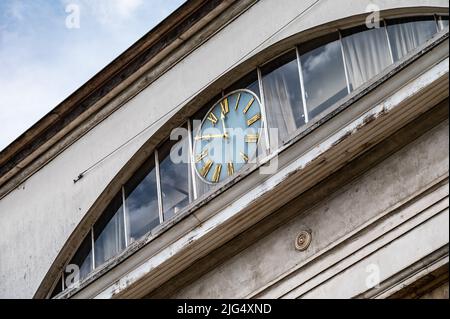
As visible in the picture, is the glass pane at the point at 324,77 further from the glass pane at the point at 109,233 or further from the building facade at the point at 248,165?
the glass pane at the point at 109,233

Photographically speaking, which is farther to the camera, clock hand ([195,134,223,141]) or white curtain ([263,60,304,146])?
clock hand ([195,134,223,141])

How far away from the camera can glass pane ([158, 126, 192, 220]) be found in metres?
16.4

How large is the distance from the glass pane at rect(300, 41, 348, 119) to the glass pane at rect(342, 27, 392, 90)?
13cm

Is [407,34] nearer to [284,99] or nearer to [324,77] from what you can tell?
[324,77]

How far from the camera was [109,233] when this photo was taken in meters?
17.4

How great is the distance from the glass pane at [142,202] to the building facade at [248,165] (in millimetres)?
23

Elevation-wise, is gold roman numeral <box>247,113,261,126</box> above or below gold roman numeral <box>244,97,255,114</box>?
below

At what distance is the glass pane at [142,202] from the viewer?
55.0 feet

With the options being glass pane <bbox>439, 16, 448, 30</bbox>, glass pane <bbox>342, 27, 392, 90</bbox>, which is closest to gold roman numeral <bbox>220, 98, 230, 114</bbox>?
glass pane <bbox>342, 27, 392, 90</bbox>

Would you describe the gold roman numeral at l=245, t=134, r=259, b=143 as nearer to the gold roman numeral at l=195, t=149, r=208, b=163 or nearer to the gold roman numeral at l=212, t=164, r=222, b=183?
the gold roman numeral at l=212, t=164, r=222, b=183

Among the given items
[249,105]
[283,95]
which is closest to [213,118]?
[249,105]

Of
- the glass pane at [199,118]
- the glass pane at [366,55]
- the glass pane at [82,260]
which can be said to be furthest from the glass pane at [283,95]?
the glass pane at [82,260]

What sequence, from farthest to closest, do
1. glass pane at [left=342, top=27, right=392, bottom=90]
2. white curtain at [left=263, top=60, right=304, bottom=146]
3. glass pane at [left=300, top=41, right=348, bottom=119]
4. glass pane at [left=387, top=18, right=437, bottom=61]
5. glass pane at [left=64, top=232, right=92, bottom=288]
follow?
glass pane at [left=64, top=232, right=92, bottom=288], white curtain at [left=263, top=60, right=304, bottom=146], glass pane at [left=300, top=41, right=348, bottom=119], glass pane at [left=342, top=27, right=392, bottom=90], glass pane at [left=387, top=18, right=437, bottom=61]

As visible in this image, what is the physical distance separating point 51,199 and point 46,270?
3.01 feet
